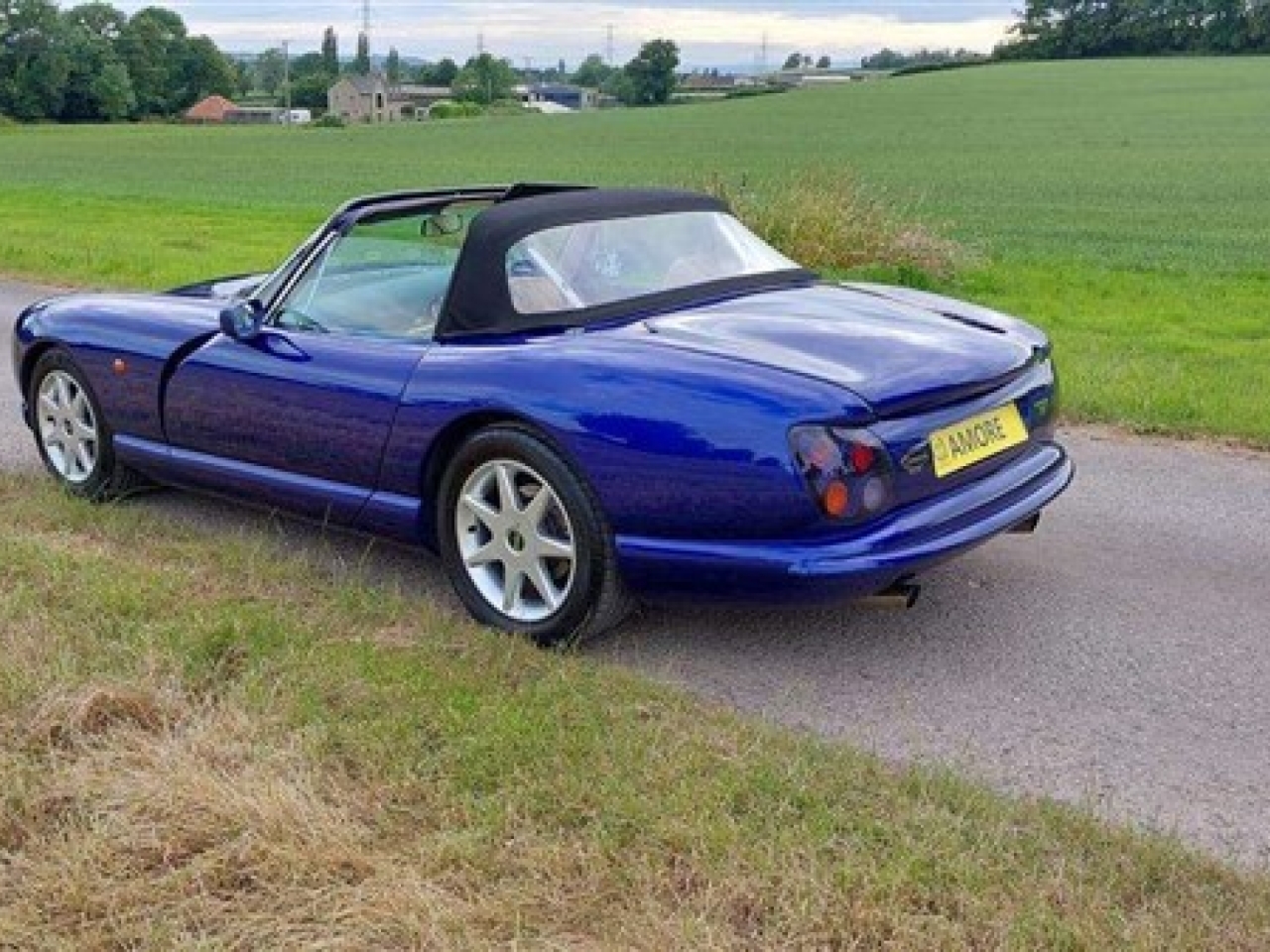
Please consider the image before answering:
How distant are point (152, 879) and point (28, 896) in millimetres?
218

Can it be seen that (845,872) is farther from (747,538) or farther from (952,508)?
(952,508)

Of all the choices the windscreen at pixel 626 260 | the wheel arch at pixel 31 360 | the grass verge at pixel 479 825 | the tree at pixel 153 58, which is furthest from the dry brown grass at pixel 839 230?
the tree at pixel 153 58

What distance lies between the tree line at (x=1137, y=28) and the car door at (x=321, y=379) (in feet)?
383

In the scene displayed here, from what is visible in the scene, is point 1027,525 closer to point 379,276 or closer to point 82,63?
point 379,276

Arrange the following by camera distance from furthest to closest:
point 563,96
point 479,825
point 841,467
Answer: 1. point 563,96
2. point 841,467
3. point 479,825

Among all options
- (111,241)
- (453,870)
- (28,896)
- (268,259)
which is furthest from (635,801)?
(111,241)

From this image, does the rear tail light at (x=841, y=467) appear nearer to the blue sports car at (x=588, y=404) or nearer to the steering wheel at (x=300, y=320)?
the blue sports car at (x=588, y=404)

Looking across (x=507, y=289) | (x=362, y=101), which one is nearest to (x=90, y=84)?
(x=362, y=101)

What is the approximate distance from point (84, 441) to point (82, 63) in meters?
102

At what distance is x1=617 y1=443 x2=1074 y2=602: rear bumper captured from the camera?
3439 mm

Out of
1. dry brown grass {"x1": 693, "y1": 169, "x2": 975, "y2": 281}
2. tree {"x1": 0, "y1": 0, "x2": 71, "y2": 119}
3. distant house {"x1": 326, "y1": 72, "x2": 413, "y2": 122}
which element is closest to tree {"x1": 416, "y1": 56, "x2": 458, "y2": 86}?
distant house {"x1": 326, "y1": 72, "x2": 413, "y2": 122}

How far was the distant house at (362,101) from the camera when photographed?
12033cm

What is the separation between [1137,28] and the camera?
370 feet

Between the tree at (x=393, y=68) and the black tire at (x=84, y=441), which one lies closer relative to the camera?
the black tire at (x=84, y=441)
